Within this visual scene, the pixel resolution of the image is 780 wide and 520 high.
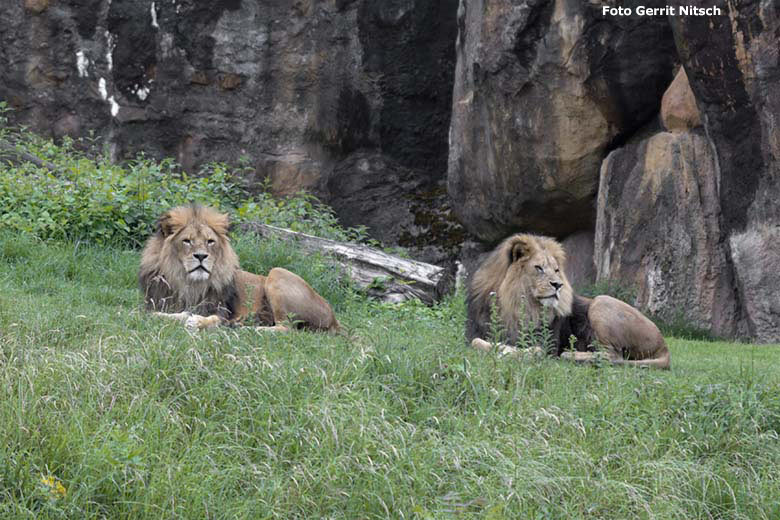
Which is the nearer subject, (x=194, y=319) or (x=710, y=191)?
(x=194, y=319)

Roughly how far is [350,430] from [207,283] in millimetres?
2796

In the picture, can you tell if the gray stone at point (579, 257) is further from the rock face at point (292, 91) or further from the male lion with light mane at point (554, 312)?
the male lion with light mane at point (554, 312)

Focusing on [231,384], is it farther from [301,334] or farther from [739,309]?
[739,309]

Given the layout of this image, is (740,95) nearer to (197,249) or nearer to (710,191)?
(710,191)

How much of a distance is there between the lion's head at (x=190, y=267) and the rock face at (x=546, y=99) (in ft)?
19.8

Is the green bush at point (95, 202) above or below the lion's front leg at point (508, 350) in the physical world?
above

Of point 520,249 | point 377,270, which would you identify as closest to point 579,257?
point 377,270

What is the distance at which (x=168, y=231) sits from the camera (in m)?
7.91

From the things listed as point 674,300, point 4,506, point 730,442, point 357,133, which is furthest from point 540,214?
point 4,506

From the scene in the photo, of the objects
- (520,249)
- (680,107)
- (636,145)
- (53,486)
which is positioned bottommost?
(53,486)

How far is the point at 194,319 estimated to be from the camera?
23.6ft

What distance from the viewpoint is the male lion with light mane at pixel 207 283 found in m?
7.66

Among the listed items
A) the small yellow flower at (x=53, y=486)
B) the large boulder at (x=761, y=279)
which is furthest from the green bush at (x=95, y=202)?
the small yellow flower at (x=53, y=486)

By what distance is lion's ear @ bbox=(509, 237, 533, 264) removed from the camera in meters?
7.71
